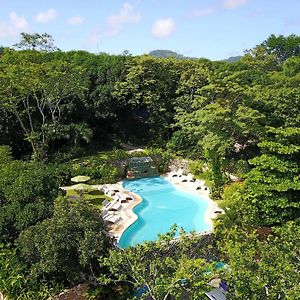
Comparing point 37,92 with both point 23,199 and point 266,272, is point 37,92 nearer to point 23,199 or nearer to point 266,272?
point 23,199

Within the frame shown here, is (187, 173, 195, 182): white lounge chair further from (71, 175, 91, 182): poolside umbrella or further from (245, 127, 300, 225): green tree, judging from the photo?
(245, 127, 300, 225): green tree

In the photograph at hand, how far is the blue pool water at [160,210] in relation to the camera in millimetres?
16391

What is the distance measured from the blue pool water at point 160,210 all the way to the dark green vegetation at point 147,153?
53.3 inches

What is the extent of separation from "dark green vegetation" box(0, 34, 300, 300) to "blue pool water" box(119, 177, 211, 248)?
135 cm

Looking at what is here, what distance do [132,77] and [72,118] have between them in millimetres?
5212

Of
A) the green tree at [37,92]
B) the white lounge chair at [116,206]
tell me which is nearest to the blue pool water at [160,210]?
the white lounge chair at [116,206]

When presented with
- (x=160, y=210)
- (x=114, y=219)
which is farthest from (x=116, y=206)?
(x=160, y=210)

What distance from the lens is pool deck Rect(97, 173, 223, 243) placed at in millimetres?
A: 16109

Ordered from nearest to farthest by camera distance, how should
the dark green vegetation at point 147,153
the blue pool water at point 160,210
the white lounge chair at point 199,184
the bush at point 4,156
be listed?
the dark green vegetation at point 147,153
the blue pool water at point 160,210
the bush at point 4,156
the white lounge chair at point 199,184

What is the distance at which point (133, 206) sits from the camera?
746 inches

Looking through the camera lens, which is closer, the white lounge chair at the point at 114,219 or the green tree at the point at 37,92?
the white lounge chair at the point at 114,219

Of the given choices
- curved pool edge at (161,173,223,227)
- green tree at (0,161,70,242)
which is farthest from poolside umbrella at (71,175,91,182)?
curved pool edge at (161,173,223,227)

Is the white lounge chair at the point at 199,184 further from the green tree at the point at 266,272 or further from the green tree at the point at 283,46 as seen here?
the green tree at the point at 283,46

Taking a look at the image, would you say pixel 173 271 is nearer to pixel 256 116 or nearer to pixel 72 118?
pixel 256 116
